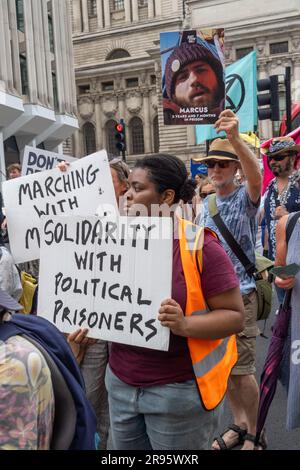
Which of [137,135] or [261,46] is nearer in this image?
[261,46]

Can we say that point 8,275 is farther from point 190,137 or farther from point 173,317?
point 190,137

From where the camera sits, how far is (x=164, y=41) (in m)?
5.62

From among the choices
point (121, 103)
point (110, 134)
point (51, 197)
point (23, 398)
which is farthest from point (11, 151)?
point (110, 134)

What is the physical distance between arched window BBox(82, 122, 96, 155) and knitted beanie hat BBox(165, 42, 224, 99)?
179ft

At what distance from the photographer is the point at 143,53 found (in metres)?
58.7

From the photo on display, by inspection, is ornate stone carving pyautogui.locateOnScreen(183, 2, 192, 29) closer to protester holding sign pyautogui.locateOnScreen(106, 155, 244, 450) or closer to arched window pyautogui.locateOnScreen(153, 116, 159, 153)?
arched window pyautogui.locateOnScreen(153, 116, 159, 153)

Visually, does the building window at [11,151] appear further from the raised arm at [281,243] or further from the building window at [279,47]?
the building window at [279,47]

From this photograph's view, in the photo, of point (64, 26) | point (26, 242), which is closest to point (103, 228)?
point (26, 242)

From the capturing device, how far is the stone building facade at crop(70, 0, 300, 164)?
151ft

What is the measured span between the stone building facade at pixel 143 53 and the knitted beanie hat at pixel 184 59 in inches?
1621

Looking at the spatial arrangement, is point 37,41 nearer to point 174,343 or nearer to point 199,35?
point 199,35

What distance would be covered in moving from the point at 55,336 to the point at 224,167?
2.15 meters

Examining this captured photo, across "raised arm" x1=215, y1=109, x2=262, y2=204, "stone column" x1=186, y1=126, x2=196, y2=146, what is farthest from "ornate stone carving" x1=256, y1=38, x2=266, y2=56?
"raised arm" x1=215, y1=109, x2=262, y2=204

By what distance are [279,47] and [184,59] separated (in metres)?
44.6
